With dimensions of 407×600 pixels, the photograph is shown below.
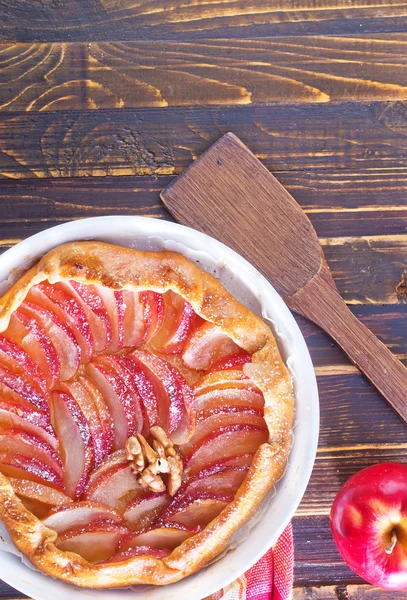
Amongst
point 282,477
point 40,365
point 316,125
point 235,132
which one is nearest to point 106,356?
point 40,365

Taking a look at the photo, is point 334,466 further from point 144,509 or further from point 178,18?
point 178,18

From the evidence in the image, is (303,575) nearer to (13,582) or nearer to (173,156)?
(13,582)

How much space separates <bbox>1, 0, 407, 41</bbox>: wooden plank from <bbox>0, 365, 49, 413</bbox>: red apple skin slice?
1.12m

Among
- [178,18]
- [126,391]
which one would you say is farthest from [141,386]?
[178,18]

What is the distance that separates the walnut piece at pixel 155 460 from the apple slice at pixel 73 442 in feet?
0.43

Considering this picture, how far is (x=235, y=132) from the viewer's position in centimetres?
232

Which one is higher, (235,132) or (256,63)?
(256,63)

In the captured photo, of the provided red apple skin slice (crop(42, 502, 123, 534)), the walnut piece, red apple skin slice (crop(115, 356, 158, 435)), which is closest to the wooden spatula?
red apple skin slice (crop(115, 356, 158, 435))

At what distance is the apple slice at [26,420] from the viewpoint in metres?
1.97

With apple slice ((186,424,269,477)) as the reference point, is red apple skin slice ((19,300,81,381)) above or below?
above

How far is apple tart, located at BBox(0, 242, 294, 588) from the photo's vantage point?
1965mm

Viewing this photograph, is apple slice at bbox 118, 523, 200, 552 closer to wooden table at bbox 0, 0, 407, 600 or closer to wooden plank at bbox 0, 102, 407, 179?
wooden table at bbox 0, 0, 407, 600

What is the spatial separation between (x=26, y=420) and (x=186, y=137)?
1056 millimetres

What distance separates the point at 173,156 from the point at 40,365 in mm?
827
